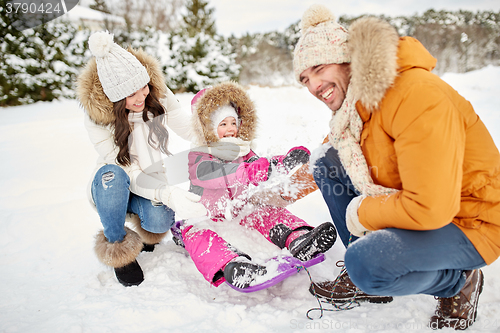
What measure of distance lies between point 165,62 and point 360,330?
24.0 ft

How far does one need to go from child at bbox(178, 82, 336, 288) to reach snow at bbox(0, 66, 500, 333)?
0.45 feet

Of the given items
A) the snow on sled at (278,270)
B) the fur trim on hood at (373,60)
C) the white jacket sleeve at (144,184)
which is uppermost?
the fur trim on hood at (373,60)

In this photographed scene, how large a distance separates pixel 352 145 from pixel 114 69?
135 centimetres

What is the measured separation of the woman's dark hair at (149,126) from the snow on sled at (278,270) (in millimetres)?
1041

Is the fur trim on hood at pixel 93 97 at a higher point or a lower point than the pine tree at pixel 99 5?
higher

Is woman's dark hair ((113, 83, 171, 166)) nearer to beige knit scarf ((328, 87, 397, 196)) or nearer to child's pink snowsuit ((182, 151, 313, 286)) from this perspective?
child's pink snowsuit ((182, 151, 313, 286))

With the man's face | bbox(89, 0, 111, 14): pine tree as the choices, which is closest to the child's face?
the man's face

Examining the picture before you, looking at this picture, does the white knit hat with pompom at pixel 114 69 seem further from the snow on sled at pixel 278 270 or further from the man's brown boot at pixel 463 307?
the man's brown boot at pixel 463 307

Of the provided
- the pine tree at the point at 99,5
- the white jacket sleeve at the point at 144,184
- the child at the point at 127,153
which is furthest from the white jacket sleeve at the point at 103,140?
the pine tree at the point at 99,5

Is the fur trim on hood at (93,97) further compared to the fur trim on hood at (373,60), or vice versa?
the fur trim on hood at (93,97)

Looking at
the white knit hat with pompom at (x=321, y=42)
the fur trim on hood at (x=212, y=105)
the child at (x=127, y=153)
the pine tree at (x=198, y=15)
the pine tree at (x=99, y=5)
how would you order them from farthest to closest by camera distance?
the pine tree at (x=99, y=5) → the pine tree at (x=198, y=15) → the fur trim on hood at (x=212, y=105) → the child at (x=127, y=153) → the white knit hat with pompom at (x=321, y=42)

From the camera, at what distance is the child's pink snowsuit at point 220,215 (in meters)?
1.63

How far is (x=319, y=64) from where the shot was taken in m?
1.26

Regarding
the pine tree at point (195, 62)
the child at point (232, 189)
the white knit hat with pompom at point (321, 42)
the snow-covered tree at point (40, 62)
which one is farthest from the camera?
the pine tree at point (195, 62)
